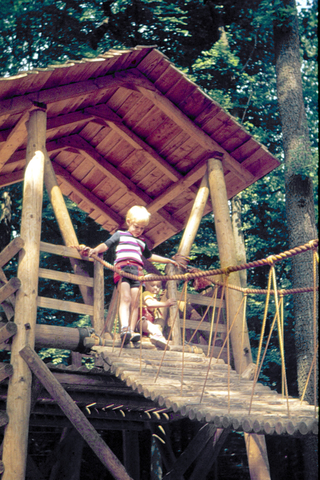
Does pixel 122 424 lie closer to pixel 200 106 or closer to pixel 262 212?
pixel 200 106

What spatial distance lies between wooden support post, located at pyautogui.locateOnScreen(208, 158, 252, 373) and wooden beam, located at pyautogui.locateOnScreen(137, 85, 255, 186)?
0.19 m

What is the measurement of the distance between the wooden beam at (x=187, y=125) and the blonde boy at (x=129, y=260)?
168cm

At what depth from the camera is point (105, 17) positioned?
51.3 feet

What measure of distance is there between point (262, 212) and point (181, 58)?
4.85 metres

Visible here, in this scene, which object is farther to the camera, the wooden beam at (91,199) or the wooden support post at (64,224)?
the wooden beam at (91,199)

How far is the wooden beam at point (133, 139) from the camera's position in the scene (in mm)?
7943

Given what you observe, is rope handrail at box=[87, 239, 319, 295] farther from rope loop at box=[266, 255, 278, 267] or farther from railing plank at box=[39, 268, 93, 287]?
railing plank at box=[39, 268, 93, 287]

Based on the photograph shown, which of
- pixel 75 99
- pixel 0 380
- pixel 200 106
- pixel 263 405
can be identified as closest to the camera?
pixel 263 405

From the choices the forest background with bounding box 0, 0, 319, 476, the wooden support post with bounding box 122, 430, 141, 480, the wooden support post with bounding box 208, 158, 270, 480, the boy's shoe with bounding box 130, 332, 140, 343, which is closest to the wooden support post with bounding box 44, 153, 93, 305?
the boy's shoe with bounding box 130, 332, 140, 343

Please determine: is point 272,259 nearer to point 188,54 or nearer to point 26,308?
point 26,308

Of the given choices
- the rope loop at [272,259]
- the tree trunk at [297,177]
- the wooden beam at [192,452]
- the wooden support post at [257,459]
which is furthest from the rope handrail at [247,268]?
the tree trunk at [297,177]

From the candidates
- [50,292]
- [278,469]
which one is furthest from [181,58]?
[278,469]

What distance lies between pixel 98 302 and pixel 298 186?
600cm

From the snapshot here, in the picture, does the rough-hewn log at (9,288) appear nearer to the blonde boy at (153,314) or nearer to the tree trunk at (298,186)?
the blonde boy at (153,314)
